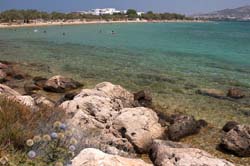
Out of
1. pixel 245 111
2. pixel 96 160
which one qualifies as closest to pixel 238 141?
pixel 245 111

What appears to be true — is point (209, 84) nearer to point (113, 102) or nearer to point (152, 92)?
point (152, 92)

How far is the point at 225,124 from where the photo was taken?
14953 millimetres

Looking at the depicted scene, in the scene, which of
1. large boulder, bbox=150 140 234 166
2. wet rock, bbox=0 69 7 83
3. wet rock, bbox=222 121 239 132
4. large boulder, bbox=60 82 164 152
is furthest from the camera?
wet rock, bbox=0 69 7 83

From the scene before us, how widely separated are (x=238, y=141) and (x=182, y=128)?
225 cm

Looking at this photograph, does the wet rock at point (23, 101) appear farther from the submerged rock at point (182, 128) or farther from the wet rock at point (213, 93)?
the wet rock at point (213, 93)

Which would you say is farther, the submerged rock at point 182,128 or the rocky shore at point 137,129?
the submerged rock at point 182,128

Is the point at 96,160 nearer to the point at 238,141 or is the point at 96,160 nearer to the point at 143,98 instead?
the point at 238,141

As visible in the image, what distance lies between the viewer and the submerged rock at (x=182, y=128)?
45.1 feet

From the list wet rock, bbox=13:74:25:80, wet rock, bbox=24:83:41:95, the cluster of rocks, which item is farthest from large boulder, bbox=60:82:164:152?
wet rock, bbox=13:74:25:80

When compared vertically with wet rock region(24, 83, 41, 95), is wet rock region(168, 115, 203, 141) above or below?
below

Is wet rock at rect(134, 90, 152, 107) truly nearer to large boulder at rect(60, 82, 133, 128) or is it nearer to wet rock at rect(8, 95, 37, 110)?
large boulder at rect(60, 82, 133, 128)

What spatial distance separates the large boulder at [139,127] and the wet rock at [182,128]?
576 millimetres

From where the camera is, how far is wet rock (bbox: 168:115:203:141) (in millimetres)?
13751

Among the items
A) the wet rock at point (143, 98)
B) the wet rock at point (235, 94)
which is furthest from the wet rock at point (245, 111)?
the wet rock at point (143, 98)
